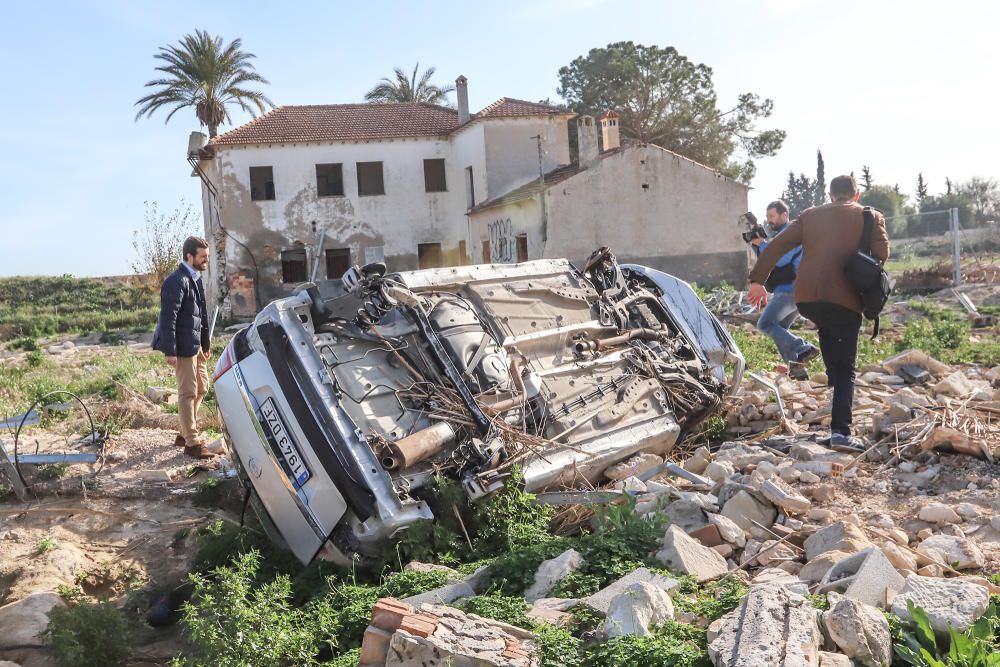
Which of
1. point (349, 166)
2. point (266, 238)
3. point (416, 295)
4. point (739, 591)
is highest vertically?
point (349, 166)

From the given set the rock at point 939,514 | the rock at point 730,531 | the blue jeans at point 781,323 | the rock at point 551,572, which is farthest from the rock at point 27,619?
the blue jeans at point 781,323

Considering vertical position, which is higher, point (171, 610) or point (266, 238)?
point (266, 238)

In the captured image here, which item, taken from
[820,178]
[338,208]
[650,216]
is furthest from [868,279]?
[820,178]

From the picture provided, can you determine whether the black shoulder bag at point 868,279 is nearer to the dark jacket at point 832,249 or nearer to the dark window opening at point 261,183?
the dark jacket at point 832,249

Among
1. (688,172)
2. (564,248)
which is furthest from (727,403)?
(688,172)

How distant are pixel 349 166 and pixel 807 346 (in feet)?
82.7

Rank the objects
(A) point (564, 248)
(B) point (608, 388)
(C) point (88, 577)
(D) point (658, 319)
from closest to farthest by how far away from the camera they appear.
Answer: (C) point (88, 577), (B) point (608, 388), (D) point (658, 319), (A) point (564, 248)

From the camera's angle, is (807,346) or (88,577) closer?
(88,577)

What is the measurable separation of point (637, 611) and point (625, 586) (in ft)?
1.06

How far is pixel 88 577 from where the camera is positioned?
5.62 m

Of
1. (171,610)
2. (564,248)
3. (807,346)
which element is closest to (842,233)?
(807,346)

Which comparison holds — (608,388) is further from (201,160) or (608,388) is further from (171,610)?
(201,160)

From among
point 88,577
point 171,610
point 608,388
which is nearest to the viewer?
point 171,610

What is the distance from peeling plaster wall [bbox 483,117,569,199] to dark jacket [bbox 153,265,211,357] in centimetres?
2249
